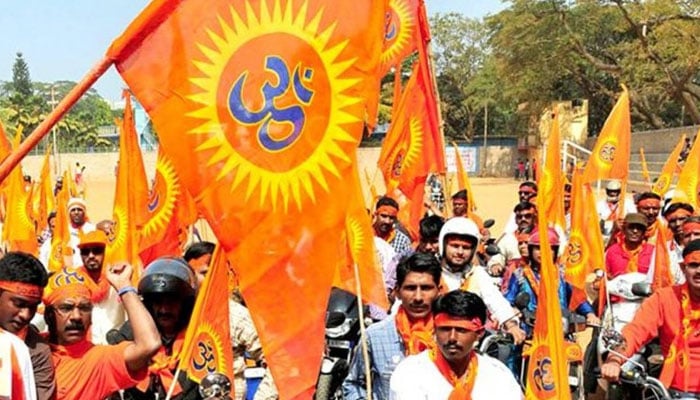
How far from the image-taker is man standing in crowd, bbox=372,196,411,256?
21.7ft

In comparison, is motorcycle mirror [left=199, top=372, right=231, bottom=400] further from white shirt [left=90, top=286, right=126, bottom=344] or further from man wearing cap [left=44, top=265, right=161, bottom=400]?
white shirt [left=90, top=286, right=126, bottom=344]

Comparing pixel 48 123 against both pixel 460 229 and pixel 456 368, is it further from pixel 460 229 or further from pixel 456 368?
pixel 460 229

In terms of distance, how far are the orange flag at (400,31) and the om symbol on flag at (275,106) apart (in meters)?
4.14

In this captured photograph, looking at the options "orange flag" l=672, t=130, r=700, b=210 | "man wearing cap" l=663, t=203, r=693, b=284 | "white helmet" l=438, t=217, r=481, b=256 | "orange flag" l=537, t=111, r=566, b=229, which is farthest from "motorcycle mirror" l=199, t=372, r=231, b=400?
"orange flag" l=672, t=130, r=700, b=210

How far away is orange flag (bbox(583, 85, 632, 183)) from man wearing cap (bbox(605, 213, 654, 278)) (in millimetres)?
1682

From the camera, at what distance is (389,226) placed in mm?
6746

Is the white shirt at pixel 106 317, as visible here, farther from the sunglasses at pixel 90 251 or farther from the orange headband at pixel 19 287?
the orange headband at pixel 19 287

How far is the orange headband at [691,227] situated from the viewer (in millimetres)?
5429

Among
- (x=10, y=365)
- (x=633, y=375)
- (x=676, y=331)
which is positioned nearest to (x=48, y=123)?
(x=10, y=365)

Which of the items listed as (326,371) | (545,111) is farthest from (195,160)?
(545,111)

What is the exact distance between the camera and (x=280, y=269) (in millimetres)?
3260

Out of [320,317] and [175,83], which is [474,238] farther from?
[175,83]

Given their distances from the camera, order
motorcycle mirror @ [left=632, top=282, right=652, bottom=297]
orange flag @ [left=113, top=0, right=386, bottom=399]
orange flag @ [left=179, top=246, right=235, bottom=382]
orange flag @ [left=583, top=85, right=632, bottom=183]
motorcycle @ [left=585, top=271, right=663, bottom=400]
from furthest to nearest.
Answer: orange flag @ [left=583, top=85, right=632, bottom=183], motorcycle mirror @ [left=632, top=282, right=652, bottom=297], motorcycle @ [left=585, top=271, right=663, bottom=400], orange flag @ [left=179, top=246, right=235, bottom=382], orange flag @ [left=113, top=0, right=386, bottom=399]

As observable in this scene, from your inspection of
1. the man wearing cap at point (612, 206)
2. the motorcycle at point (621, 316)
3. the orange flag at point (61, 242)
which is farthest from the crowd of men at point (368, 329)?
the man wearing cap at point (612, 206)
